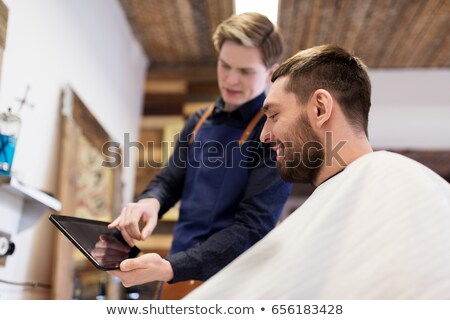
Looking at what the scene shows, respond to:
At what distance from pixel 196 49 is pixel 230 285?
3987 millimetres

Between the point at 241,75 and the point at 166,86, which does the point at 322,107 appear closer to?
the point at 241,75

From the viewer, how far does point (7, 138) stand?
2.06 metres

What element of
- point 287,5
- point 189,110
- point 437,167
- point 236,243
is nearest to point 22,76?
point 236,243

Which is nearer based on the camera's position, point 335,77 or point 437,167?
point 335,77

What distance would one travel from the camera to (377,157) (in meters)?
1.09

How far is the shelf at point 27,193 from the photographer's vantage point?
2023 mm

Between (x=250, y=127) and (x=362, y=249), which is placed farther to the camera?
(x=250, y=127)

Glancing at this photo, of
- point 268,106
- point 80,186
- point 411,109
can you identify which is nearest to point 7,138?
point 80,186

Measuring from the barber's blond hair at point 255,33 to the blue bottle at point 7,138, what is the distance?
966mm

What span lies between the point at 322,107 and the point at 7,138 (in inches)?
53.7

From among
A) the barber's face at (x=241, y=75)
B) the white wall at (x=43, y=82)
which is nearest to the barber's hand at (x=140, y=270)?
the barber's face at (x=241, y=75)

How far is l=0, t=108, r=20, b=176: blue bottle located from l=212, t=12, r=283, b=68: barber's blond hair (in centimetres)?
97

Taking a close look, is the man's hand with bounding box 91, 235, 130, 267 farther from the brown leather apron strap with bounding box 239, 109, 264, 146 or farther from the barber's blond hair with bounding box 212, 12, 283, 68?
the barber's blond hair with bounding box 212, 12, 283, 68

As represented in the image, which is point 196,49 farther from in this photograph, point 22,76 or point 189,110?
point 22,76
